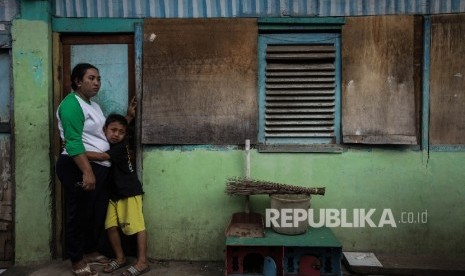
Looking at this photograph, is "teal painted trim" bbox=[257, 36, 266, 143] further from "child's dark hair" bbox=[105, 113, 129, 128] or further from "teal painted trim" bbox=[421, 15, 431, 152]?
"teal painted trim" bbox=[421, 15, 431, 152]

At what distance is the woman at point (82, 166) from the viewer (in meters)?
4.23

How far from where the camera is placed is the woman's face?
4.44 metres

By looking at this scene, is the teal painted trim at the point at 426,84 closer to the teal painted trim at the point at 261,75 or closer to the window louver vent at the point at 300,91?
the window louver vent at the point at 300,91

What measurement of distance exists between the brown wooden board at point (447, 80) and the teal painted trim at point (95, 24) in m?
3.48

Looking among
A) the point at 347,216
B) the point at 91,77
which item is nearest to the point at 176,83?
the point at 91,77

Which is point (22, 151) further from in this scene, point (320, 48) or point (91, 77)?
point (320, 48)

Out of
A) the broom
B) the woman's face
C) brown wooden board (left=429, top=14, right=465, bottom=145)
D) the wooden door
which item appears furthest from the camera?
the wooden door

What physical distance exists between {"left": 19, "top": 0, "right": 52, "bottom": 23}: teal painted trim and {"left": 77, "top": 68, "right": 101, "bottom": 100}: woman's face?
1.08 meters

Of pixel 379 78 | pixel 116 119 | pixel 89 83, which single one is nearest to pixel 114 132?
pixel 116 119

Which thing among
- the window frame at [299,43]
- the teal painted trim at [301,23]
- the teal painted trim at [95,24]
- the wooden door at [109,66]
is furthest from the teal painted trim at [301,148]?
the teal painted trim at [95,24]

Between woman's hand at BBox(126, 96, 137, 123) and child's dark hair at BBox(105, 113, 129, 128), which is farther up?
woman's hand at BBox(126, 96, 137, 123)

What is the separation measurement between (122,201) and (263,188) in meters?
1.62

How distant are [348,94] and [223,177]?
69.3 inches

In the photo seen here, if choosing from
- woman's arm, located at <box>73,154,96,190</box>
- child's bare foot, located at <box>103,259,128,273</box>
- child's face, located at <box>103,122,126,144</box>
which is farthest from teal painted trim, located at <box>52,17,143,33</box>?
child's bare foot, located at <box>103,259,128,273</box>
